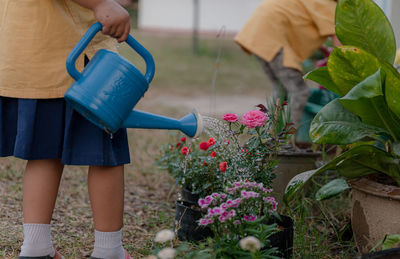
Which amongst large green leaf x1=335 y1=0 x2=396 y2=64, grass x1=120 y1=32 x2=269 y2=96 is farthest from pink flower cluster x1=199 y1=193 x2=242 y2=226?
grass x1=120 y1=32 x2=269 y2=96

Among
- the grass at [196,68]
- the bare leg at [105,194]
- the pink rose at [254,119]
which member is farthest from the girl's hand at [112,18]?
the grass at [196,68]

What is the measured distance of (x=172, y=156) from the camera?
2691 millimetres

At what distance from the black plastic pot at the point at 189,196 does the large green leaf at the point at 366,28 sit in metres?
0.86

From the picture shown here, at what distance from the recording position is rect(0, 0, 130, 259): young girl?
164cm

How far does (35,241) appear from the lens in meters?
1.72

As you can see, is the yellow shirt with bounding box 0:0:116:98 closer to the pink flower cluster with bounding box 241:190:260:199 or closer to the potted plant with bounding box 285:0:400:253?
the pink flower cluster with bounding box 241:190:260:199

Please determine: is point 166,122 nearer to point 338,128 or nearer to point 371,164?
point 338,128

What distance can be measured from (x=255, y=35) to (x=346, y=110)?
1483 mm

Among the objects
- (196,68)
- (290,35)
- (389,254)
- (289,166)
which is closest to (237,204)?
(389,254)

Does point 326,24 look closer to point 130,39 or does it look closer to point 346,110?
point 346,110

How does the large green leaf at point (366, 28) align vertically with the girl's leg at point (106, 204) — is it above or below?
above

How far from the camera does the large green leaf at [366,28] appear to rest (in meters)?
1.82

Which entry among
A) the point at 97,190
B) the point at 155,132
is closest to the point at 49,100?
the point at 97,190

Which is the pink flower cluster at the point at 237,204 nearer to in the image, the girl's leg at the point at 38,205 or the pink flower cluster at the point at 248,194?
the pink flower cluster at the point at 248,194
